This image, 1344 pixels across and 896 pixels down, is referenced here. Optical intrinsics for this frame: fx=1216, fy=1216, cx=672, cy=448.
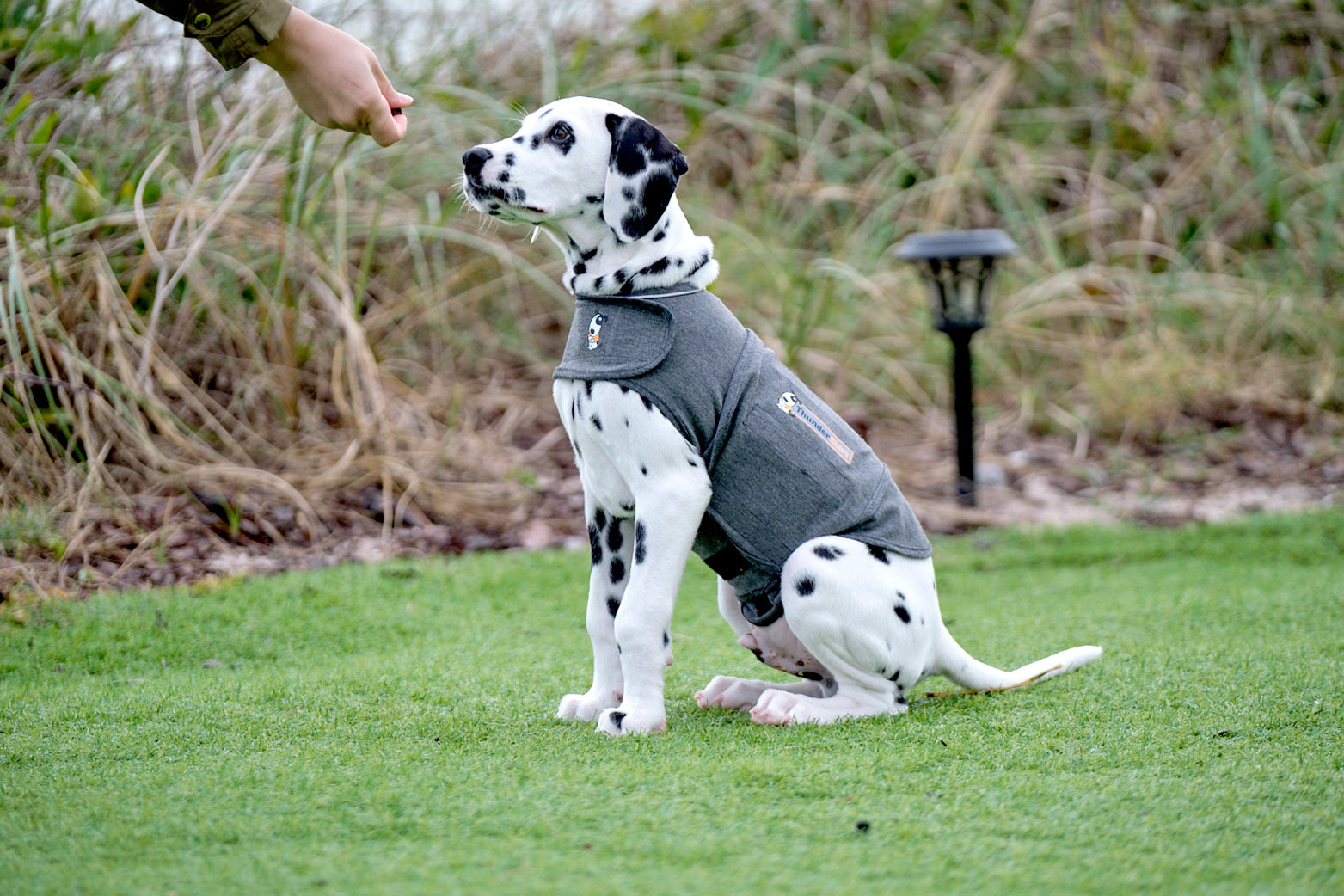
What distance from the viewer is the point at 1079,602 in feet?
12.3

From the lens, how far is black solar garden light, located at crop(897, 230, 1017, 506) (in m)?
4.95

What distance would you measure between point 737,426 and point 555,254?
3741mm

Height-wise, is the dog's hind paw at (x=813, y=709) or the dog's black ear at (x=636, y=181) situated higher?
the dog's black ear at (x=636, y=181)

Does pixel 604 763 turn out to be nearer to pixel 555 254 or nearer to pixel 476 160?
pixel 476 160

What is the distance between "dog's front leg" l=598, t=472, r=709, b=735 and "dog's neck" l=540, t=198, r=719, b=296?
1.36ft

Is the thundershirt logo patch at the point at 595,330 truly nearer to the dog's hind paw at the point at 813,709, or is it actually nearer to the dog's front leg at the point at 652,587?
the dog's front leg at the point at 652,587

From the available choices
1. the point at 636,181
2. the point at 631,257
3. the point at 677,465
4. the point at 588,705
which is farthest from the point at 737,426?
→ the point at 588,705

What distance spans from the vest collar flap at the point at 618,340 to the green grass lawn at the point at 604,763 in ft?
2.39

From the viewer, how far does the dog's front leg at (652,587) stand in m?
2.40

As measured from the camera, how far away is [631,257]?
252 cm

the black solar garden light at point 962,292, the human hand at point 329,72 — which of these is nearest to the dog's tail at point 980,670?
the human hand at point 329,72

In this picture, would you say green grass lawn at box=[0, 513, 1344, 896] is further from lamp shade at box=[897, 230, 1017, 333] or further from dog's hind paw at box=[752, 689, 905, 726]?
lamp shade at box=[897, 230, 1017, 333]

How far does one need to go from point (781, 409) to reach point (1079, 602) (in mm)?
1716

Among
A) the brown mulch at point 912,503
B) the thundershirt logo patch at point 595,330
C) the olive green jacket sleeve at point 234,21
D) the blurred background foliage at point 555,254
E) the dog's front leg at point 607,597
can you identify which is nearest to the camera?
the olive green jacket sleeve at point 234,21
